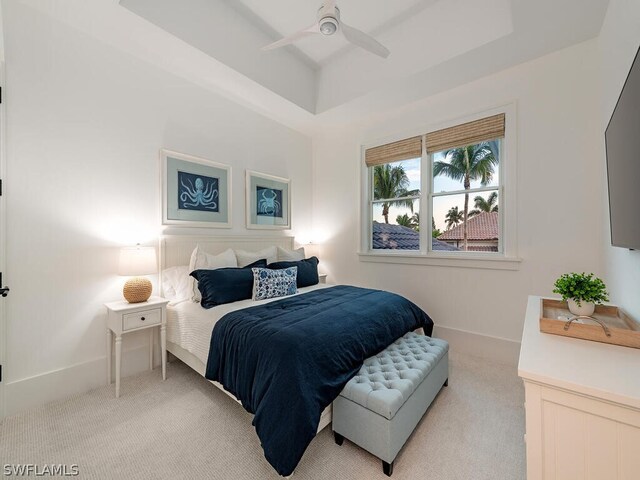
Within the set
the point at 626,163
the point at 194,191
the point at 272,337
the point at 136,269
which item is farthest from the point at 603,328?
the point at 194,191

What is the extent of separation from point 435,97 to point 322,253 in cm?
261

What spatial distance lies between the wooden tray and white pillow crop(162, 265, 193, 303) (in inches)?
107

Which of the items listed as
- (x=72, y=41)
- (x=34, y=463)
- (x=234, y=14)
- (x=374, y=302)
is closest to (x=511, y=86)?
(x=374, y=302)

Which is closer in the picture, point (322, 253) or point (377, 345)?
point (377, 345)

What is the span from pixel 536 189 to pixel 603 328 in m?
1.96

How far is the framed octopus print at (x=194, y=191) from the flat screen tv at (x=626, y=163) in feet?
10.6

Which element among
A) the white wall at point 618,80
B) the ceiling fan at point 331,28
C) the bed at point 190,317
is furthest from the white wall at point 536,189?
the bed at point 190,317

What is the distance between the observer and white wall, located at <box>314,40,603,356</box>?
2.36 metres

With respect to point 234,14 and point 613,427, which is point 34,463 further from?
point 234,14

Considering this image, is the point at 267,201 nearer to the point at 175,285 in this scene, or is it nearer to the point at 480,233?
the point at 175,285

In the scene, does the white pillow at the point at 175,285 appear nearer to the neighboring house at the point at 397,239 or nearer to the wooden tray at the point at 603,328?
the neighboring house at the point at 397,239

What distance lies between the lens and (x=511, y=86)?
2.71 m

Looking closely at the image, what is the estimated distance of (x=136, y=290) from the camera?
2275mm

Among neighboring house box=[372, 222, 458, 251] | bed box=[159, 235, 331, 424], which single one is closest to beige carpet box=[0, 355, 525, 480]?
bed box=[159, 235, 331, 424]
